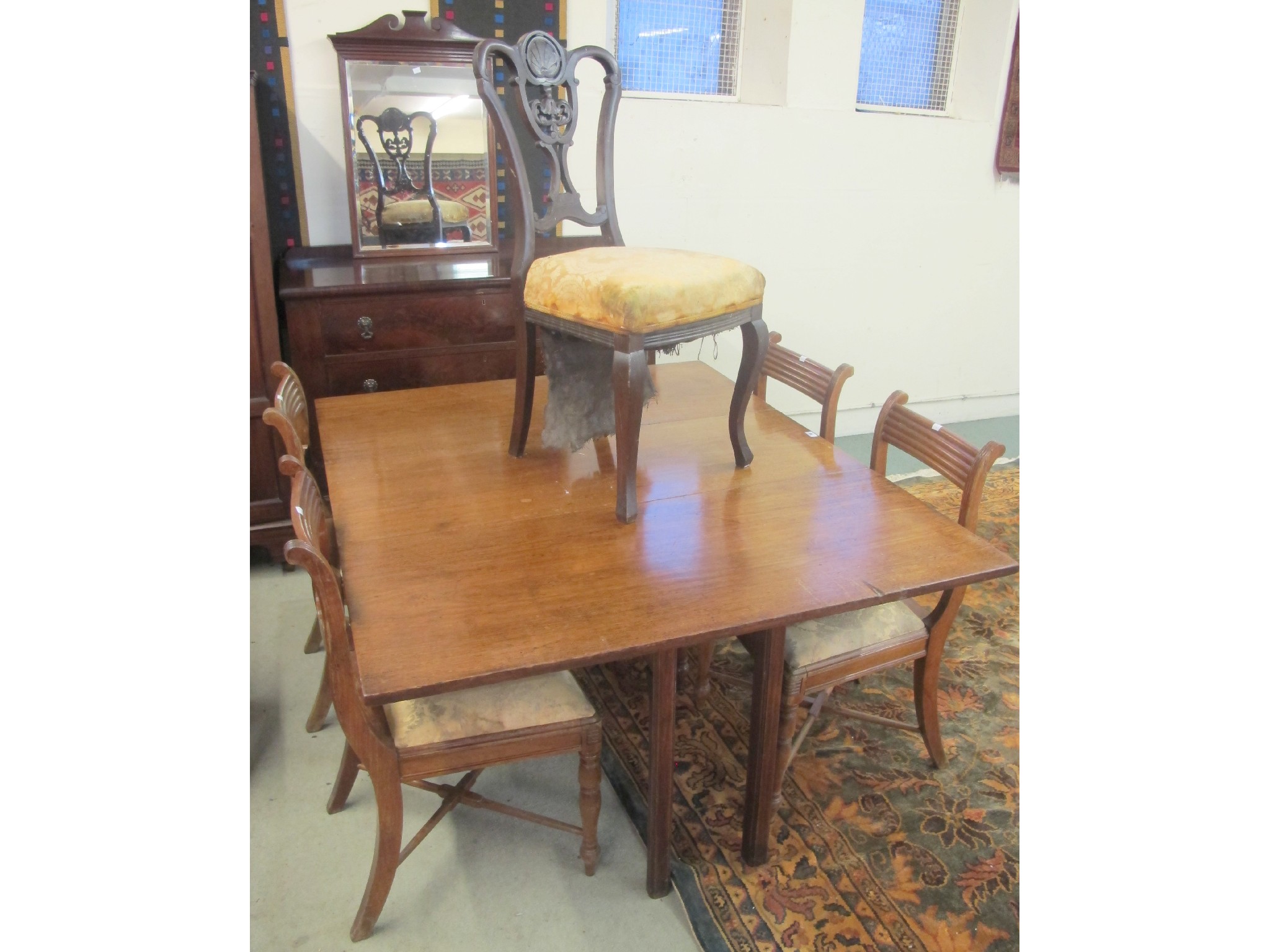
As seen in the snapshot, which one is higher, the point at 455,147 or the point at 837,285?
the point at 455,147

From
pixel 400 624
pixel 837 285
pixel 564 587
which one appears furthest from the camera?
pixel 837 285

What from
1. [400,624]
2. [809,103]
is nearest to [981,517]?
[809,103]

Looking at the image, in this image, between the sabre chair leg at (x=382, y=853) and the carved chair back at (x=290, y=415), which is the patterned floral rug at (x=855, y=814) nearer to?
the sabre chair leg at (x=382, y=853)

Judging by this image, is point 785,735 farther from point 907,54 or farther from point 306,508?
point 907,54

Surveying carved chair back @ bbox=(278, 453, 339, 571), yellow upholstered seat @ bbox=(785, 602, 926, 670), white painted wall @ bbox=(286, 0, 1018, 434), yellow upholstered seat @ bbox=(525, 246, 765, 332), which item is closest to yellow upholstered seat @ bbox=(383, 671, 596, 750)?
carved chair back @ bbox=(278, 453, 339, 571)

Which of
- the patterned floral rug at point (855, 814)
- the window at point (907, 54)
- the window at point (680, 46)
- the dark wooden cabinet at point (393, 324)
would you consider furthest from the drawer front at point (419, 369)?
the window at point (907, 54)

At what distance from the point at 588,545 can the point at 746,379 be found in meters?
0.57

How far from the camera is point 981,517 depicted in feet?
10.5

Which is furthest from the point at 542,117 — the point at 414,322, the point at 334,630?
the point at 334,630

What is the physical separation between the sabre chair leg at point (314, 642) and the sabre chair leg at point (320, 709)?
0.79 feet

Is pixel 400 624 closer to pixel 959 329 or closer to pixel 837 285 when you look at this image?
pixel 837 285

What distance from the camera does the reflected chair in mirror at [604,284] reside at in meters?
1.63

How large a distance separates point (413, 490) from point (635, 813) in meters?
0.82

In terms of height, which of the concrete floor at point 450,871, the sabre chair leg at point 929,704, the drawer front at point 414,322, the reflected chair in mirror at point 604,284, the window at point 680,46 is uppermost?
the window at point 680,46
